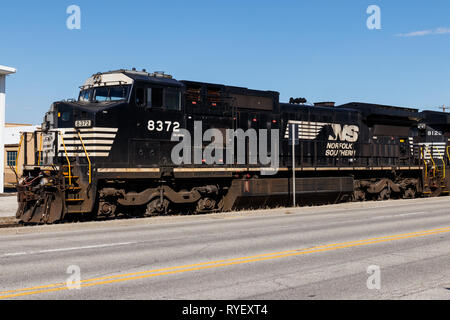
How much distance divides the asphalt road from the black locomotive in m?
1.50

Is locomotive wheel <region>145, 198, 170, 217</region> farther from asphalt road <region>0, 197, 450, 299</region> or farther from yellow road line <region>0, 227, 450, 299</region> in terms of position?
yellow road line <region>0, 227, 450, 299</region>

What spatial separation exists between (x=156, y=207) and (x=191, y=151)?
2.26 metres

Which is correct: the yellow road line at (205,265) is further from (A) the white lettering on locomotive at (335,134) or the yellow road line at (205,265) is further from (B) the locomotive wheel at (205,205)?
(A) the white lettering on locomotive at (335,134)

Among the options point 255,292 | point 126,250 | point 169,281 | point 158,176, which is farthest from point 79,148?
point 255,292

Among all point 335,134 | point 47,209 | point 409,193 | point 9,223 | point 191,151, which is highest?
point 335,134

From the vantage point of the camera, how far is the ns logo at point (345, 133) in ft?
72.7

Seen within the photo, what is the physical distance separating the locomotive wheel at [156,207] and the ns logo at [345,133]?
879 centimetres

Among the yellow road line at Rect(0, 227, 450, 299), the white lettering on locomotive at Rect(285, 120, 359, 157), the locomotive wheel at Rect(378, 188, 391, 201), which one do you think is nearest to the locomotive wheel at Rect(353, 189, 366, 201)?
the locomotive wheel at Rect(378, 188, 391, 201)

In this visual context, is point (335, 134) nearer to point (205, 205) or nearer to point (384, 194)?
point (384, 194)

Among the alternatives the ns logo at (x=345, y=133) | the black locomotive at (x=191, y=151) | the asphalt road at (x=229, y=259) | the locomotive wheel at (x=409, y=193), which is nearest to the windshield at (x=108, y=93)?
the black locomotive at (x=191, y=151)

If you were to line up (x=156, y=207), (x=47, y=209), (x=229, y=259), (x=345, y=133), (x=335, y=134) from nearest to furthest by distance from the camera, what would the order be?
(x=229, y=259), (x=47, y=209), (x=156, y=207), (x=335, y=134), (x=345, y=133)

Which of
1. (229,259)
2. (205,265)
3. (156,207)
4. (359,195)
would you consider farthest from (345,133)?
(205,265)

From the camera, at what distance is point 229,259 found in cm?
885

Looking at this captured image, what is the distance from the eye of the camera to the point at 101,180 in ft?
49.8
